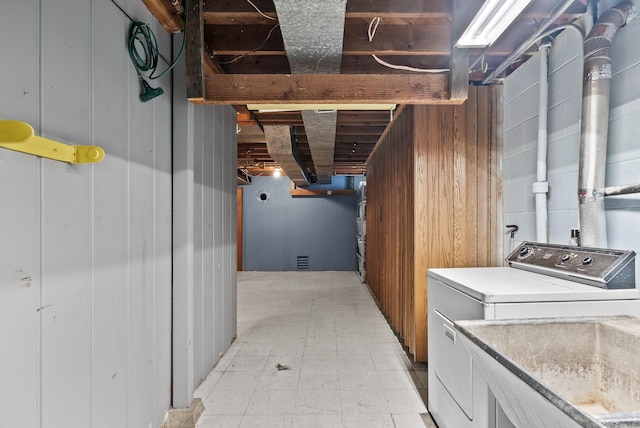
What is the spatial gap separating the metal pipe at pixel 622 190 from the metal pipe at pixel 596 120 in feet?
0.09

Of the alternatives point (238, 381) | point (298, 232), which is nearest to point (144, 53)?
point (238, 381)

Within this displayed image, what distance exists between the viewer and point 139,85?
1.62 meters

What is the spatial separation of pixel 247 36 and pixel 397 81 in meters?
1.17

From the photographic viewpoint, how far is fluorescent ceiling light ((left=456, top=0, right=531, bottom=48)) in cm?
132

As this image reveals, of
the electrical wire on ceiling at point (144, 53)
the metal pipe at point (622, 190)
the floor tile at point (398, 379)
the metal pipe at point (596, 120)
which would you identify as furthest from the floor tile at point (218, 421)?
the metal pipe at point (622, 190)

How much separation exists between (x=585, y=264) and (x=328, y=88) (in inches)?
64.0

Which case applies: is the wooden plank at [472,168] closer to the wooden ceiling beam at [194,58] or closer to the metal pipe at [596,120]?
the metal pipe at [596,120]

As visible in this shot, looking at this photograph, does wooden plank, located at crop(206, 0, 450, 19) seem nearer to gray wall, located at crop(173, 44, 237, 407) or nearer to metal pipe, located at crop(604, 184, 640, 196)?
gray wall, located at crop(173, 44, 237, 407)

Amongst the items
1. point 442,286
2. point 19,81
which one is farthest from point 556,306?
point 19,81

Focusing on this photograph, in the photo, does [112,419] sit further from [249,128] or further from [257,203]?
[257,203]

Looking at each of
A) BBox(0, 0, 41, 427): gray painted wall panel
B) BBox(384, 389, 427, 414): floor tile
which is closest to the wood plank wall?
BBox(384, 389, 427, 414): floor tile

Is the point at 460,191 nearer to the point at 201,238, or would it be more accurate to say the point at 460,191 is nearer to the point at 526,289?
the point at 526,289

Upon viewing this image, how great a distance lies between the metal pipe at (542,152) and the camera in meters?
1.97

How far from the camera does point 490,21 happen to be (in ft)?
4.69
